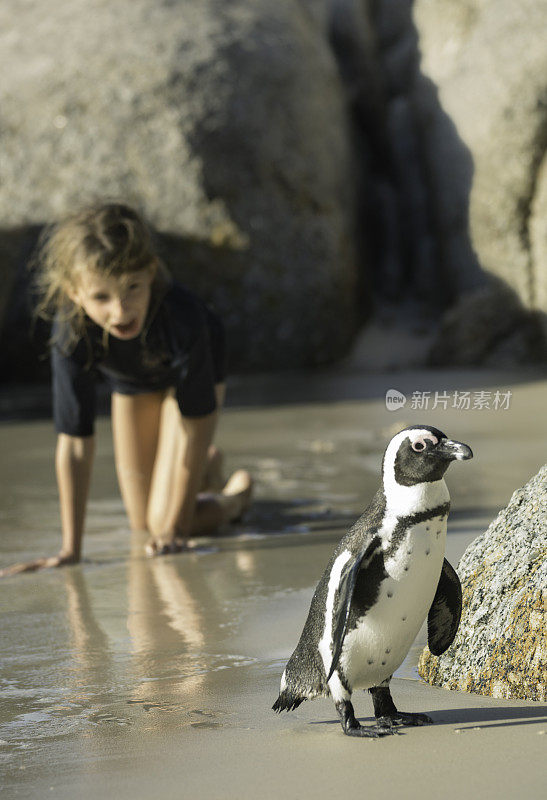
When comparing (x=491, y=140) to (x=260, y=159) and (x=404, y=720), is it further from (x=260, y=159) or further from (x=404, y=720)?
(x=404, y=720)

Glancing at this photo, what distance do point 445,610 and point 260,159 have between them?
10.0m

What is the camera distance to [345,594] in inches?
87.0

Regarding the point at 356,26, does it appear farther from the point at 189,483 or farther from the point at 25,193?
the point at 189,483

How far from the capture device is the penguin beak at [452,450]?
216cm

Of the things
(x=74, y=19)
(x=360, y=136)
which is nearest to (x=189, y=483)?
(x=74, y=19)

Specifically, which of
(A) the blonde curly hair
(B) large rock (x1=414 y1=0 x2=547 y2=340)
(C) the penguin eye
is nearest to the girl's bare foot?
(A) the blonde curly hair

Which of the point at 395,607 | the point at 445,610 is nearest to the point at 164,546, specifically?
the point at 445,610

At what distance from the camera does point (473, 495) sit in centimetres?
507

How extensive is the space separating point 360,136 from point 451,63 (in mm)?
1601

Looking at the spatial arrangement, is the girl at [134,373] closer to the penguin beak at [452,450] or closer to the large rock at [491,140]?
the penguin beak at [452,450]

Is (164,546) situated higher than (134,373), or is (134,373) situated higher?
(134,373)

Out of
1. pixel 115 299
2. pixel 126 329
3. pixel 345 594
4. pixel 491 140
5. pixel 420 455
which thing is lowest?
pixel 345 594

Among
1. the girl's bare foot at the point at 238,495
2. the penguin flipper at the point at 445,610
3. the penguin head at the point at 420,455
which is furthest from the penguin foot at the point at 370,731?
the girl's bare foot at the point at 238,495

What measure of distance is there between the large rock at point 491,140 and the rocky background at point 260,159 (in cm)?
2
